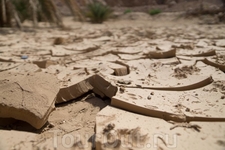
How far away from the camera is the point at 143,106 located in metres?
0.88

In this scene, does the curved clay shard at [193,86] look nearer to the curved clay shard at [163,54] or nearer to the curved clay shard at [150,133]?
the curved clay shard at [150,133]

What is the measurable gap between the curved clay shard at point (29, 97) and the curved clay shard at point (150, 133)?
0.26m

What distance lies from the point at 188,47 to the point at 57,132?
177 centimetres

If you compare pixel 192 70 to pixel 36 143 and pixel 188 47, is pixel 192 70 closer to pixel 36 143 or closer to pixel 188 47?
pixel 188 47

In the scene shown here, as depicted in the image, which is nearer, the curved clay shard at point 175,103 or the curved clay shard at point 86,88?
the curved clay shard at point 175,103

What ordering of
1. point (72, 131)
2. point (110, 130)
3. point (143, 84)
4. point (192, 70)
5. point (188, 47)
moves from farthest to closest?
point (188, 47) < point (192, 70) < point (143, 84) < point (72, 131) < point (110, 130)

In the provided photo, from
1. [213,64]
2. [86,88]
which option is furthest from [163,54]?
[86,88]

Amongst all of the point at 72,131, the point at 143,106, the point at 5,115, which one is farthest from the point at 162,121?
the point at 5,115

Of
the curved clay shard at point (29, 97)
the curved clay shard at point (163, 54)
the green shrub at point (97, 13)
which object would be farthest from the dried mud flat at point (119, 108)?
the green shrub at point (97, 13)

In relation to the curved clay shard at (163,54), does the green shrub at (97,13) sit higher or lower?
higher

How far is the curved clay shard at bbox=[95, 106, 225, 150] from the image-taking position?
669 millimetres

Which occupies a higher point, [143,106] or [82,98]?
[143,106]

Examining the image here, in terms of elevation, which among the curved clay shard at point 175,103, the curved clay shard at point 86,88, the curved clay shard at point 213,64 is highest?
the curved clay shard at point 213,64

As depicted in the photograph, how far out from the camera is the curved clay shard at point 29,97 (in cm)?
83
